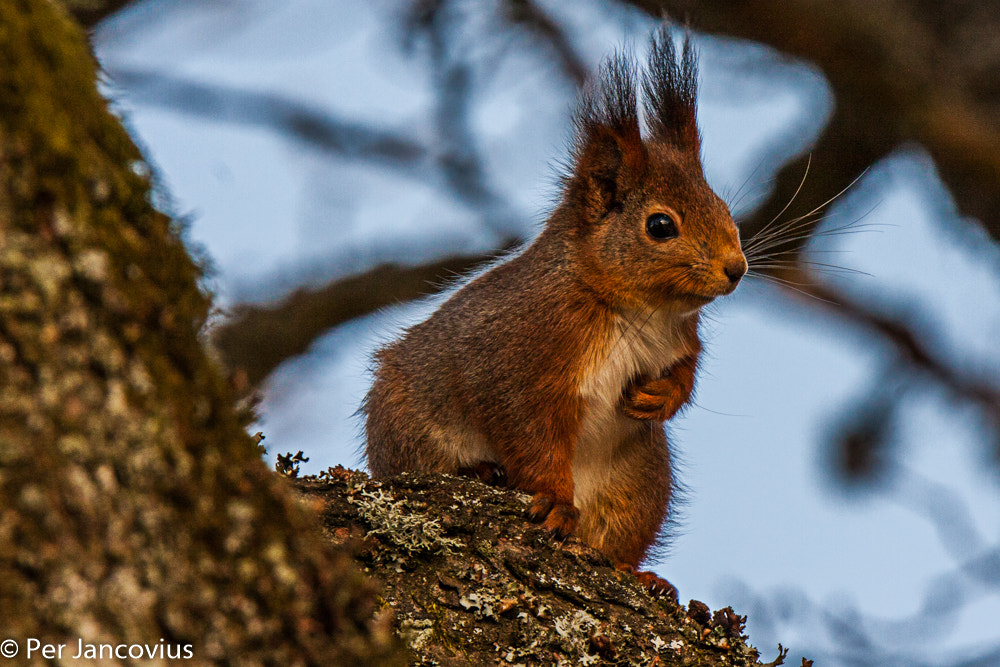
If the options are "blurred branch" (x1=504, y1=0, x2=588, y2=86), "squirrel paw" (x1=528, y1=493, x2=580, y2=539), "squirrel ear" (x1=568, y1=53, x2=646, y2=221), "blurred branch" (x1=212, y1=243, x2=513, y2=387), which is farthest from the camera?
"blurred branch" (x1=504, y1=0, x2=588, y2=86)

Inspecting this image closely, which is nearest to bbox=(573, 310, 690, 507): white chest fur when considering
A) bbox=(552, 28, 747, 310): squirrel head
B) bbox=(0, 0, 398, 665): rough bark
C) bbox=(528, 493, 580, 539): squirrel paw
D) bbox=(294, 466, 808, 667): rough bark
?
bbox=(552, 28, 747, 310): squirrel head

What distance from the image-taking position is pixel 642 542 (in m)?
3.83

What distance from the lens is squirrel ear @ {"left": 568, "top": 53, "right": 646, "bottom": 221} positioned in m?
3.82

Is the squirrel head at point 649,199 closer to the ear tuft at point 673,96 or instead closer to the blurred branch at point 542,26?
the ear tuft at point 673,96

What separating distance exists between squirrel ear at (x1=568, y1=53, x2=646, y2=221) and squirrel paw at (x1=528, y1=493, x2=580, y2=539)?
→ 122 centimetres

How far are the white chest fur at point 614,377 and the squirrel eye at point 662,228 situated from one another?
11.1 inches

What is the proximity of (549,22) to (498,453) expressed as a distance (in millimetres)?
3208

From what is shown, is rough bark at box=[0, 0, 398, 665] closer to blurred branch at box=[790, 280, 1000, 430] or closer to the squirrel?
the squirrel

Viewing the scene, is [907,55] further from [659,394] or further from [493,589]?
[493,589]

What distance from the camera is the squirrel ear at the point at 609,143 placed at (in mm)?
3822

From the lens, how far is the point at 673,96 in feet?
13.7

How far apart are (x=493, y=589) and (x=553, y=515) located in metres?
0.47

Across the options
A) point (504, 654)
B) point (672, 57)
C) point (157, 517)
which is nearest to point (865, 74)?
point (672, 57)

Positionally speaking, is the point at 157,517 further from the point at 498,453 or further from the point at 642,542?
the point at 642,542
